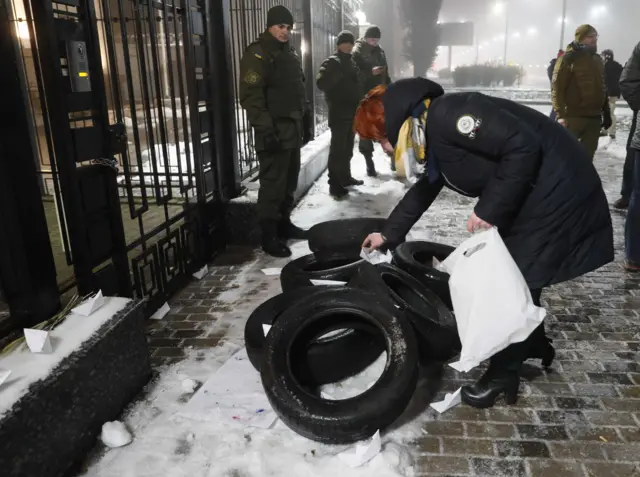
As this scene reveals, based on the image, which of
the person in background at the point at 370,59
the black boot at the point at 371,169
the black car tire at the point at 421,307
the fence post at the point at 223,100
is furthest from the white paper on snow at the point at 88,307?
the black boot at the point at 371,169

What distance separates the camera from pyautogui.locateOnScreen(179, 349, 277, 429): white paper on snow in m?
2.92

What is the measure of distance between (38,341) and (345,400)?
151cm

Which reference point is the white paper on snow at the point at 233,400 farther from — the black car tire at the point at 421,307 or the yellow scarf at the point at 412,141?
the yellow scarf at the point at 412,141

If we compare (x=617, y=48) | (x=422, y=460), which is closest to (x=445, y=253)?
(x=422, y=460)

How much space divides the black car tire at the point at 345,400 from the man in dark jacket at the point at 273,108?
2398 mm

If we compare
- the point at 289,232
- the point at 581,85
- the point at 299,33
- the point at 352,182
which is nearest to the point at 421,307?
the point at 289,232

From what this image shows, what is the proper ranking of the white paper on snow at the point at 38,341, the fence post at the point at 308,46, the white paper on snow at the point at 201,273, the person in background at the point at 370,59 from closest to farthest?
the white paper on snow at the point at 38,341, the white paper on snow at the point at 201,273, the person in background at the point at 370,59, the fence post at the point at 308,46

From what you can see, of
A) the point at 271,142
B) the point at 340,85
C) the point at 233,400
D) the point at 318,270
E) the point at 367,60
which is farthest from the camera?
the point at 367,60

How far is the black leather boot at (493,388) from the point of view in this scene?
2.98 meters

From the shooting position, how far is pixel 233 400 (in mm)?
3066

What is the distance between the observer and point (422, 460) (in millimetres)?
2596

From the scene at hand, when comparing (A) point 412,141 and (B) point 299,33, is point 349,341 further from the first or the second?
(B) point 299,33

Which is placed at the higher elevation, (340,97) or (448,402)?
(340,97)

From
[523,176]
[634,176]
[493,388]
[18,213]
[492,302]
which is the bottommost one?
[493,388]
